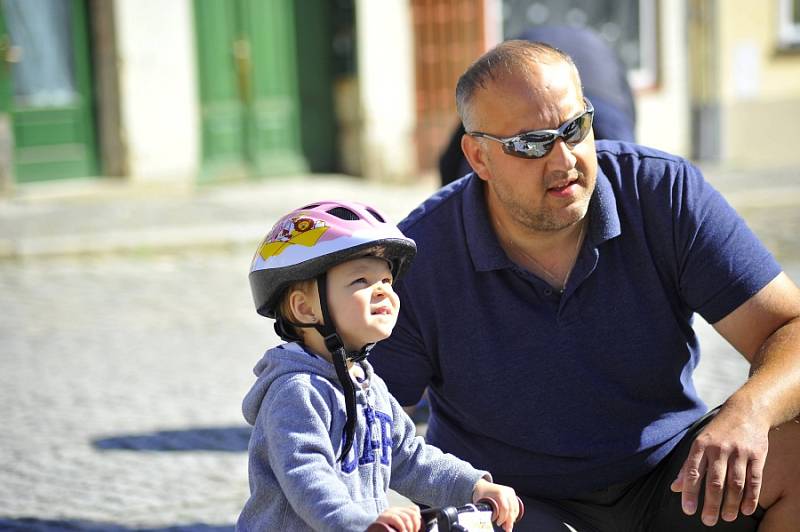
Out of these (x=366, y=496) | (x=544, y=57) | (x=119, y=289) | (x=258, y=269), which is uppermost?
(x=544, y=57)

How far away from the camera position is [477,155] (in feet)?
10.8

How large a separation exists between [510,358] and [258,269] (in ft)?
2.51

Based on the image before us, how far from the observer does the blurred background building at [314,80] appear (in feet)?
42.7

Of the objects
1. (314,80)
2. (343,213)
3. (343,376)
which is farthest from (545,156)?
(314,80)

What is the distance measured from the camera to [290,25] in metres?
14.5

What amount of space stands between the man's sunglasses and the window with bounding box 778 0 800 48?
14.8m

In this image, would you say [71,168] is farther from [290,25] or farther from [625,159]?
[625,159]

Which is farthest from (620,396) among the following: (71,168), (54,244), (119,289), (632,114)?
(71,168)

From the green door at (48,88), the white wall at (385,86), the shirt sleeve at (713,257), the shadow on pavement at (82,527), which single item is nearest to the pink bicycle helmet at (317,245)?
the shirt sleeve at (713,257)

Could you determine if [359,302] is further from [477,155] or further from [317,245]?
[477,155]

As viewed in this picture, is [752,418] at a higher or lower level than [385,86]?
lower

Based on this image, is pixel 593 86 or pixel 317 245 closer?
pixel 317 245

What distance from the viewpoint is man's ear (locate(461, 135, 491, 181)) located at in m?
3.28

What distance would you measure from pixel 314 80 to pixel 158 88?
85.1 inches
